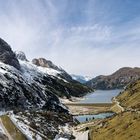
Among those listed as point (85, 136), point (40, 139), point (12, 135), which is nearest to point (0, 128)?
point (12, 135)

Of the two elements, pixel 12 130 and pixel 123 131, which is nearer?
pixel 12 130

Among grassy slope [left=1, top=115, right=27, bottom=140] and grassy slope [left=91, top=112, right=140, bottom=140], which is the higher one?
grassy slope [left=1, top=115, right=27, bottom=140]

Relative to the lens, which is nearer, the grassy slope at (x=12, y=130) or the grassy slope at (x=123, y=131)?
the grassy slope at (x=123, y=131)

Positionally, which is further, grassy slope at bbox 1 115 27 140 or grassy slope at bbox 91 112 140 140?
grassy slope at bbox 1 115 27 140

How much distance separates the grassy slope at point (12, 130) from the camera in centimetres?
17025

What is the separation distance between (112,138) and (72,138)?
27561 millimetres

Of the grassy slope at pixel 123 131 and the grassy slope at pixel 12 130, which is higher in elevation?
the grassy slope at pixel 12 130

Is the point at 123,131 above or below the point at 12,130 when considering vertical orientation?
below

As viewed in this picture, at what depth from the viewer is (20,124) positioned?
195 meters

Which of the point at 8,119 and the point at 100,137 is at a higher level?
the point at 8,119

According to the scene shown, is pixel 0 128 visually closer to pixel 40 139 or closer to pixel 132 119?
pixel 40 139

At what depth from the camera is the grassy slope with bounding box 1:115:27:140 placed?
17025 centimetres

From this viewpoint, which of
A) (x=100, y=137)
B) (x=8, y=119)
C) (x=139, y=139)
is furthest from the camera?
(x=8, y=119)

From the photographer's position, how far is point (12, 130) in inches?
7047
